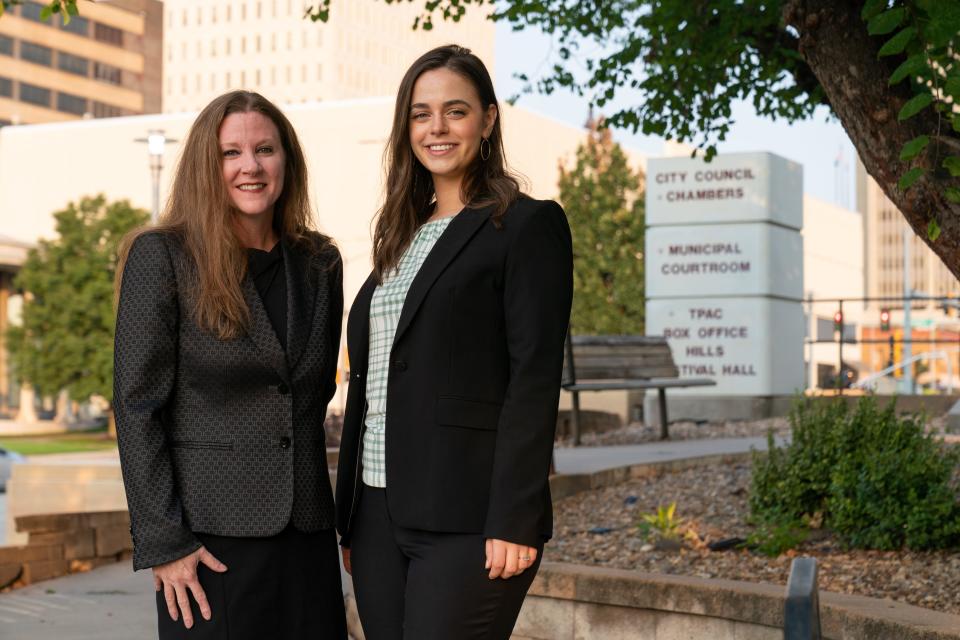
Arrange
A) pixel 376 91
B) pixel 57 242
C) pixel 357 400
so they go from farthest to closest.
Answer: pixel 376 91, pixel 57 242, pixel 357 400

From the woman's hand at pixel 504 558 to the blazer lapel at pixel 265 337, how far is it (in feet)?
2.19

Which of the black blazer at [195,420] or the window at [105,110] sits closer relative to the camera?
the black blazer at [195,420]

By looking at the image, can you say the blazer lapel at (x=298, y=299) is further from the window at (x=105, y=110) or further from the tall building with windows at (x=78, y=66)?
the window at (x=105, y=110)

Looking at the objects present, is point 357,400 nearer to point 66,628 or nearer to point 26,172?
point 66,628

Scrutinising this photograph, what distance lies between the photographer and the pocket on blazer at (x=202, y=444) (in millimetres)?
3209

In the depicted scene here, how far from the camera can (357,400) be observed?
10.9 feet

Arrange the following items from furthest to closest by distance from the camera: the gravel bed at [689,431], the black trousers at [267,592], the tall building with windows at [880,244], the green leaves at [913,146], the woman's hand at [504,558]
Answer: the tall building with windows at [880,244] < the gravel bed at [689,431] < the green leaves at [913,146] < the black trousers at [267,592] < the woman's hand at [504,558]

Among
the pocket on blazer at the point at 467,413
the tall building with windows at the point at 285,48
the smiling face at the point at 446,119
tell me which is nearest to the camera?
the pocket on blazer at the point at 467,413

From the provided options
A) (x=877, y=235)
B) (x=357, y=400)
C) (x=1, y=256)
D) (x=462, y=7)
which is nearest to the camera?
(x=357, y=400)

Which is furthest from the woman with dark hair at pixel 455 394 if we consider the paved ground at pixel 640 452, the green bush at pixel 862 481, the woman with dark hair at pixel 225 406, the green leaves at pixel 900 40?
the paved ground at pixel 640 452

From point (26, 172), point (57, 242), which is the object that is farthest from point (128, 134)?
point (57, 242)

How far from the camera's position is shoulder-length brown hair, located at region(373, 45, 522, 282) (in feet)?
10.9

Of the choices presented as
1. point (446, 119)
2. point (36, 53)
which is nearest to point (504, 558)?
point (446, 119)

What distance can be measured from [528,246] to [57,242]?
57651 mm
